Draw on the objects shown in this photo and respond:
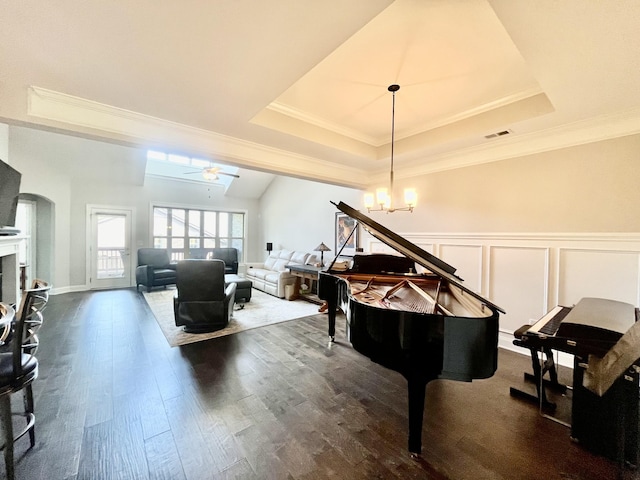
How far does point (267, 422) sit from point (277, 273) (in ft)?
14.9

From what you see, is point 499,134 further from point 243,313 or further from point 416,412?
point 243,313

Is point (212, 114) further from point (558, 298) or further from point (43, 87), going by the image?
point (558, 298)

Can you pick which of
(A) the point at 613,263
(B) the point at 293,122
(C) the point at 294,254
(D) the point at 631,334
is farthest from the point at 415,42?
(C) the point at 294,254

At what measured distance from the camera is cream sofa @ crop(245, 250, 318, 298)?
6.17 m

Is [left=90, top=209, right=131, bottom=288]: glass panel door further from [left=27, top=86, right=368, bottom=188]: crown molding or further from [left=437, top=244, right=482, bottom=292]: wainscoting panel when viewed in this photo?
[left=437, top=244, right=482, bottom=292]: wainscoting panel

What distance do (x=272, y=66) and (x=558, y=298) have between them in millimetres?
3962

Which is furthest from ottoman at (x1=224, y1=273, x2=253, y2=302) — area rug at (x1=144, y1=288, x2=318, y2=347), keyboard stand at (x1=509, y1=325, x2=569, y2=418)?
keyboard stand at (x1=509, y1=325, x2=569, y2=418)

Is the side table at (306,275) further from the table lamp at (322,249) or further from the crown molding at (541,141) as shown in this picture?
the crown molding at (541,141)

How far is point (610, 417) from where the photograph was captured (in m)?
1.77

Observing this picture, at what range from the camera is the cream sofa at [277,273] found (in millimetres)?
6172

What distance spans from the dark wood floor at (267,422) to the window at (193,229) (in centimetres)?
524

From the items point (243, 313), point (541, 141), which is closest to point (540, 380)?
point (541, 141)

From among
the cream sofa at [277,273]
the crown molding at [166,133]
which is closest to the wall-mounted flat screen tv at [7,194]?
the crown molding at [166,133]

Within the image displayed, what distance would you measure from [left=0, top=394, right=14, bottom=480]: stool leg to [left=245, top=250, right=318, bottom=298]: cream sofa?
15.6 ft
